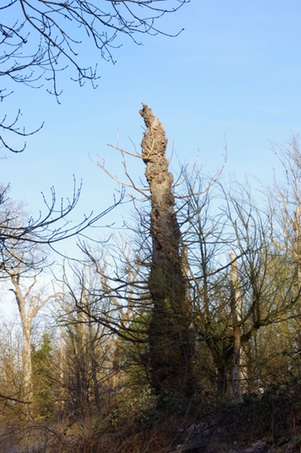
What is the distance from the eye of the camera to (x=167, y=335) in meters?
14.7

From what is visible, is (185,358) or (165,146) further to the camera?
(165,146)

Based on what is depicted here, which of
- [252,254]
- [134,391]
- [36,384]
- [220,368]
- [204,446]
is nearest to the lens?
[204,446]

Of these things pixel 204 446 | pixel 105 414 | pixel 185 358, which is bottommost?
pixel 204 446

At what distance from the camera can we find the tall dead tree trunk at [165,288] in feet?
46.9

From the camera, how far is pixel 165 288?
14336 mm

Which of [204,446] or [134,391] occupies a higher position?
[134,391]

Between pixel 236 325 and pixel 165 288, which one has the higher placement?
pixel 165 288

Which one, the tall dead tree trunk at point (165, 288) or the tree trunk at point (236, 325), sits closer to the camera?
the tree trunk at point (236, 325)

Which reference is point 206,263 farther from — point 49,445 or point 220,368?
point 49,445

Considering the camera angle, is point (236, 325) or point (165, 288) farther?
point (165, 288)

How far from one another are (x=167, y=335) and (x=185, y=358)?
3.45 feet

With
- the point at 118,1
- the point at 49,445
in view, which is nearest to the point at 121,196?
the point at 118,1

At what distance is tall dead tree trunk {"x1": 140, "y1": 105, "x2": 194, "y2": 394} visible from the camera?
563 inches

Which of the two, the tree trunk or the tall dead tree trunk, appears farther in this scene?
the tall dead tree trunk
